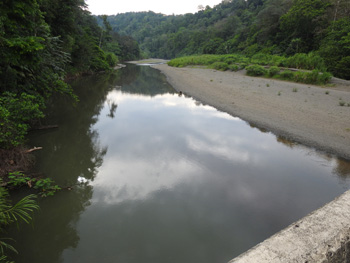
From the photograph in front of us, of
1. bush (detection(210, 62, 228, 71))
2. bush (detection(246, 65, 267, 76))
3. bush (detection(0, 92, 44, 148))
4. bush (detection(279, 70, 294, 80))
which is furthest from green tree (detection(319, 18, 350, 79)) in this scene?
bush (detection(0, 92, 44, 148))

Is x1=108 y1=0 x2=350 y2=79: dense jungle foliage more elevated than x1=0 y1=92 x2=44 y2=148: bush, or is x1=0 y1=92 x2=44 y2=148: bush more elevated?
x1=108 y1=0 x2=350 y2=79: dense jungle foliage

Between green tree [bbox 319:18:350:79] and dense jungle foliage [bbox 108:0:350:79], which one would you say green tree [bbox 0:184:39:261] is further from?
dense jungle foliage [bbox 108:0:350:79]

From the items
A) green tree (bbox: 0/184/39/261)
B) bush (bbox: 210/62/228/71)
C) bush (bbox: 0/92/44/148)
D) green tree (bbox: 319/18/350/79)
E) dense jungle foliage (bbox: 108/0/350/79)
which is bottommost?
green tree (bbox: 0/184/39/261)

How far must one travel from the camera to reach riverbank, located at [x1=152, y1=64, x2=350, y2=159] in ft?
28.4

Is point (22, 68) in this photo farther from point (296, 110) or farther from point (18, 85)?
point (296, 110)

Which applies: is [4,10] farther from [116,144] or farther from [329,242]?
[329,242]

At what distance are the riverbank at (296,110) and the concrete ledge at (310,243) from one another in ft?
22.0

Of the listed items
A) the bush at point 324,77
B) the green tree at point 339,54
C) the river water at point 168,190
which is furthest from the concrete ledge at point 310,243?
the green tree at point 339,54

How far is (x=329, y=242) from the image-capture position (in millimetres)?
1732

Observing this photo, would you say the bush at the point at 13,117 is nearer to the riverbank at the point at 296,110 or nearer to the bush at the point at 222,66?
the riverbank at the point at 296,110

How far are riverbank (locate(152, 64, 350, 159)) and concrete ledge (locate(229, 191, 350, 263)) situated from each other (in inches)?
264

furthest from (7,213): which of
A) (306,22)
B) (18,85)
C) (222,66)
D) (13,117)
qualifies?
(306,22)

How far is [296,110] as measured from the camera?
11984 mm

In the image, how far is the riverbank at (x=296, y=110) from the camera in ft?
28.4
